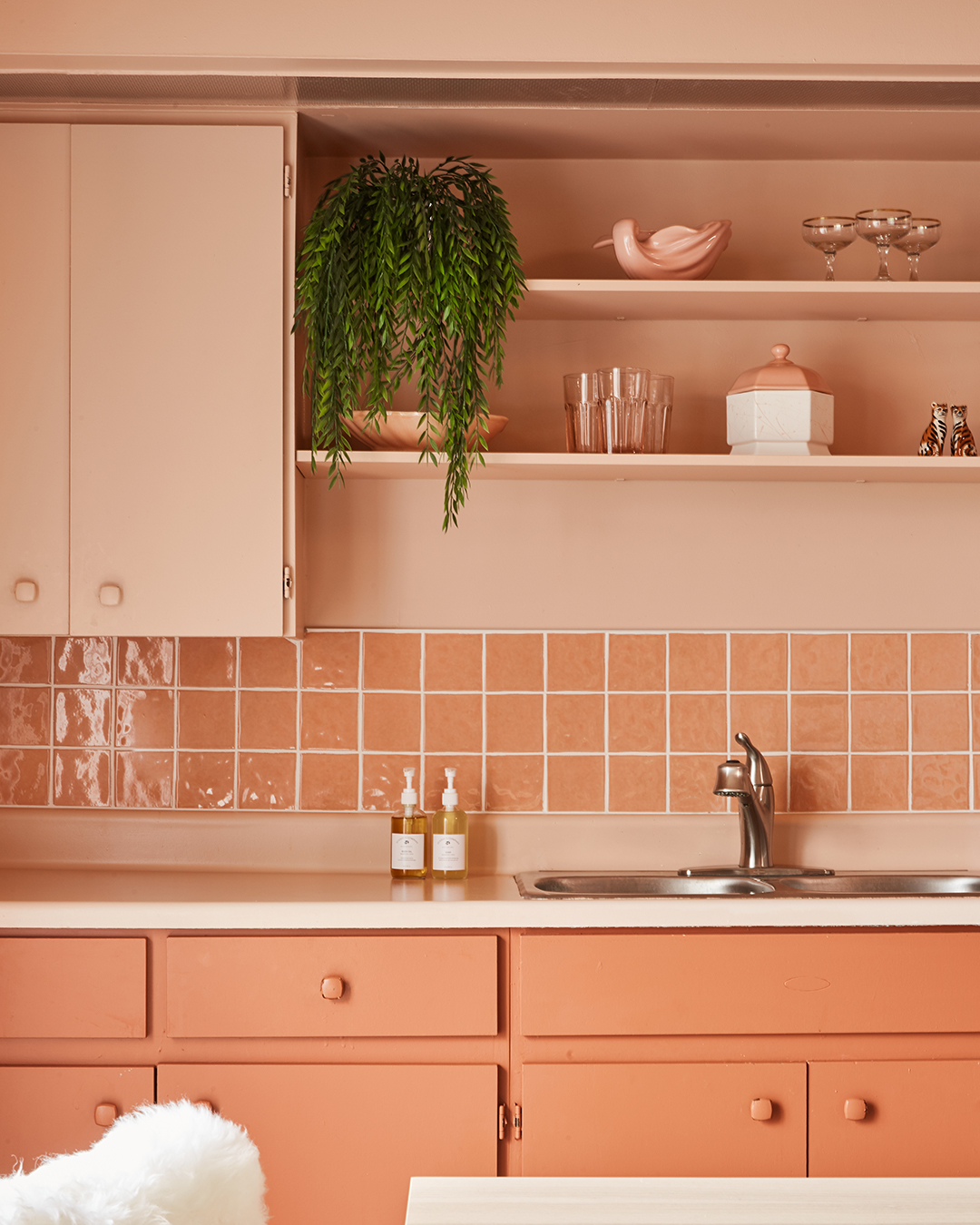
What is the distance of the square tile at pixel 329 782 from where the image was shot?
227 cm

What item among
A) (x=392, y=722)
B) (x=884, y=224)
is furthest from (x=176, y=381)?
(x=884, y=224)

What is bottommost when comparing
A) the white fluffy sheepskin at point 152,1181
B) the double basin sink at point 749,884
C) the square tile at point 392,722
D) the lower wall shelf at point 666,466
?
the double basin sink at point 749,884

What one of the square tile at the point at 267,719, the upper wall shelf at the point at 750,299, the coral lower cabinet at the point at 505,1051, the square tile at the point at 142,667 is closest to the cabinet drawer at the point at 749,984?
the coral lower cabinet at the point at 505,1051

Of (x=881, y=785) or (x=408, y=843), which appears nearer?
(x=408, y=843)

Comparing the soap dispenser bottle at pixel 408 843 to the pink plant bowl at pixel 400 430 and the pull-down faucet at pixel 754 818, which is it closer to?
the pull-down faucet at pixel 754 818

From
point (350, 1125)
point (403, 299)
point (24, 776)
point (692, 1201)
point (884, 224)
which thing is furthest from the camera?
point (24, 776)

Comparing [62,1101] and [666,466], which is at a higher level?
[666,466]

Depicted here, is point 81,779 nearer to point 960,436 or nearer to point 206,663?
point 206,663

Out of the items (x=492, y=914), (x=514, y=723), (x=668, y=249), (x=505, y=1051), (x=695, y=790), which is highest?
(x=668, y=249)

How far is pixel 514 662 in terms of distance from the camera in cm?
230

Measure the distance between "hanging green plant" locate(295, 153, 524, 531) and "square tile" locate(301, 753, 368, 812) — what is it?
611mm

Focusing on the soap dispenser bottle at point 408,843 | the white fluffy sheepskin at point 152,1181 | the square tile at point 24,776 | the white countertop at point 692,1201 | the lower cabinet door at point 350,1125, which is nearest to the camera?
the white fluffy sheepskin at point 152,1181

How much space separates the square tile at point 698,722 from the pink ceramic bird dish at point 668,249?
2.84 ft

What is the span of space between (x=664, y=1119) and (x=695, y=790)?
0.69 metres
